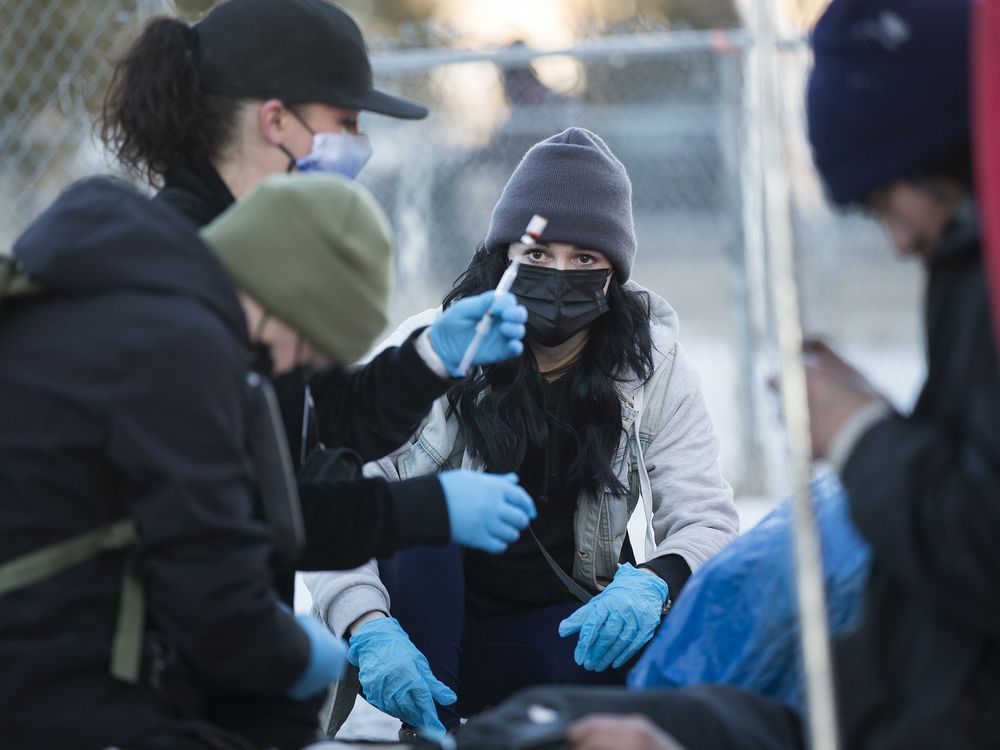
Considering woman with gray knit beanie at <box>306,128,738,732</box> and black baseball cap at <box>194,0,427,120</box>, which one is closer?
black baseball cap at <box>194,0,427,120</box>

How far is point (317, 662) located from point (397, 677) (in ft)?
2.25

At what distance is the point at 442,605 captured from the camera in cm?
268

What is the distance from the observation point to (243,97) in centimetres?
223

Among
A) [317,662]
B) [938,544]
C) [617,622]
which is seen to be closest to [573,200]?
[617,622]

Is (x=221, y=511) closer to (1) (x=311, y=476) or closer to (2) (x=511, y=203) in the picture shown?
(1) (x=311, y=476)

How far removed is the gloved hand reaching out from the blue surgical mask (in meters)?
0.80

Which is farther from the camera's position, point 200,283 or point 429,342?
point 429,342

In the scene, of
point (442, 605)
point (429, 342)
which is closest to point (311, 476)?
point (429, 342)

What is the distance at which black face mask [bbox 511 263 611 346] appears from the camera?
→ 8.87ft

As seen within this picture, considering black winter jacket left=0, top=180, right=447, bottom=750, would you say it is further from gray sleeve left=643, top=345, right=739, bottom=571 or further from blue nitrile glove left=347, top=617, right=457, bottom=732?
gray sleeve left=643, top=345, right=739, bottom=571

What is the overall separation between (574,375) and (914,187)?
4.40 ft

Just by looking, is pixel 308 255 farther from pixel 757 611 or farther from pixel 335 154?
pixel 757 611

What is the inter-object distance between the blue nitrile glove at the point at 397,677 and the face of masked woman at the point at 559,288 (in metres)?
0.69

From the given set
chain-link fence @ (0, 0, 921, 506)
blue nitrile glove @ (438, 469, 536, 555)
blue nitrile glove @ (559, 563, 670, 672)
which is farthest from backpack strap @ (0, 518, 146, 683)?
chain-link fence @ (0, 0, 921, 506)
